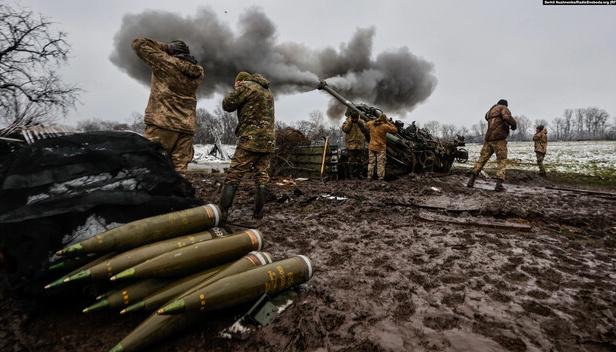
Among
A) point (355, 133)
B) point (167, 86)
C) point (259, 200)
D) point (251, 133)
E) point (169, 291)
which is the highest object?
point (167, 86)

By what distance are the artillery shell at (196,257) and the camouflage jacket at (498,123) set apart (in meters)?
7.05

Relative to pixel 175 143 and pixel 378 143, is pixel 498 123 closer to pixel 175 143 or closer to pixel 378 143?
pixel 378 143

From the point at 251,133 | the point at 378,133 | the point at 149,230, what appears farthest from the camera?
the point at 378,133

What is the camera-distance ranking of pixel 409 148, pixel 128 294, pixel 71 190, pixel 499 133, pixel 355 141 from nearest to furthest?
pixel 128 294 < pixel 71 190 < pixel 499 133 < pixel 355 141 < pixel 409 148

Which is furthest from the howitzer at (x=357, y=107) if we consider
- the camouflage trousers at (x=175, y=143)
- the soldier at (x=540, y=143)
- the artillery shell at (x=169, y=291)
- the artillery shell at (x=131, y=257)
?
the artillery shell at (x=169, y=291)

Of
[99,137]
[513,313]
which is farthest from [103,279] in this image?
[513,313]

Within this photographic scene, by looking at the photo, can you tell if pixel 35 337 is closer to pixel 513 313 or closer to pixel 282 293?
pixel 282 293

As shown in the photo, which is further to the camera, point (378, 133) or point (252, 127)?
point (378, 133)

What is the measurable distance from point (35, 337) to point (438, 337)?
208cm

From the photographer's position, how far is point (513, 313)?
6.17 feet

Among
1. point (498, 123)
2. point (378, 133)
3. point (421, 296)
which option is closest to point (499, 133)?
point (498, 123)

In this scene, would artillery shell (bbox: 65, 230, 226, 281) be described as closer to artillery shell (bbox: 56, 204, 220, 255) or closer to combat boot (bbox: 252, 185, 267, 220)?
artillery shell (bbox: 56, 204, 220, 255)

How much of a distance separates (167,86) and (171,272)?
2645 millimetres

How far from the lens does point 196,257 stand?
1788mm
